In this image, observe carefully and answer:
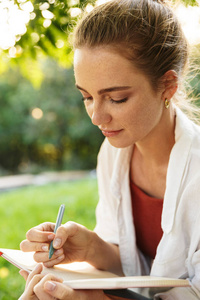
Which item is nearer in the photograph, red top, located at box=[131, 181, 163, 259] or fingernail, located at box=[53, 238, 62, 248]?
fingernail, located at box=[53, 238, 62, 248]

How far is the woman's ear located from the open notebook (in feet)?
2.53

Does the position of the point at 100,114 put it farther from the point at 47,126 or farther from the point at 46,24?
the point at 47,126

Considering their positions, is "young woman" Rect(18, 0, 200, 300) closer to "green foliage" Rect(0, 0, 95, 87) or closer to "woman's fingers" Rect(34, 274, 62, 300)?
"woman's fingers" Rect(34, 274, 62, 300)

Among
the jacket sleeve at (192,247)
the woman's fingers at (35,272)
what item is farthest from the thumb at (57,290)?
the jacket sleeve at (192,247)

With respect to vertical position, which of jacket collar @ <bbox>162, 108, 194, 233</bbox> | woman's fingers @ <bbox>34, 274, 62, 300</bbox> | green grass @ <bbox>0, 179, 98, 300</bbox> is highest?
jacket collar @ <bbox>162, 108, 194, 233</bbox>

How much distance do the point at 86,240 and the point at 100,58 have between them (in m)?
0.82

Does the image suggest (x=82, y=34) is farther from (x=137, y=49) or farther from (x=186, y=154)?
(x=186, y=154)

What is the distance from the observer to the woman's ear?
172 cm

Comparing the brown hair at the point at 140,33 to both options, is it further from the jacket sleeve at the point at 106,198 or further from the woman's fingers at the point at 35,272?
the woman's fingers at the point at 35,272

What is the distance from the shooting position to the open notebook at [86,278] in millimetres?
1330

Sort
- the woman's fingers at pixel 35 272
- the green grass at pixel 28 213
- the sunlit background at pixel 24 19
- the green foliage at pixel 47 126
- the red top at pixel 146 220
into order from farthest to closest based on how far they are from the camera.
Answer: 1. the green foliage at pixel 47 126
2. the green grass at pixel 28 213
3. the red top at pixel 146 220
4. the sunlit background at pixel 24 19
5. the woman's fingers at pixel 35 272

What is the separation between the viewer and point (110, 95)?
1.64 meters

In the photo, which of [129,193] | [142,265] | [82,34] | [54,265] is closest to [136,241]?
[142,265]

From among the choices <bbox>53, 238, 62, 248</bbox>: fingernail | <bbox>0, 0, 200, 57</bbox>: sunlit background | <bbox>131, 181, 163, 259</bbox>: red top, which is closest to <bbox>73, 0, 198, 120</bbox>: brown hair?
<bbox>0, 0, 200, 57</bbox>: sunlit background
